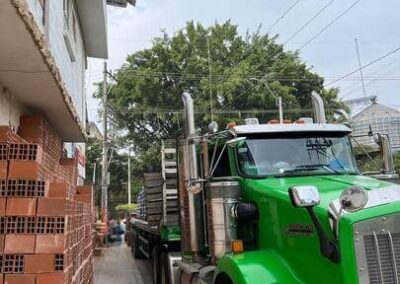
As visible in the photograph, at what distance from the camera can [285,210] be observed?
189 inches

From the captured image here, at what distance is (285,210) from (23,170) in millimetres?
2566

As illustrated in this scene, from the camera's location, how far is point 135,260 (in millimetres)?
18656

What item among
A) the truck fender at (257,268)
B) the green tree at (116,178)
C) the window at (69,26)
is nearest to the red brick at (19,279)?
the truck fender at (257,268)

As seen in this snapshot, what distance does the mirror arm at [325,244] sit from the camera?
13.1 feet

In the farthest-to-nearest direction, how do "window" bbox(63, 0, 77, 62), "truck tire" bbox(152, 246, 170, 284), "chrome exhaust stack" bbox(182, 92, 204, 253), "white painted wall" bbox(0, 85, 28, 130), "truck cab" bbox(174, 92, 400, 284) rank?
1. "window" bbox(63, 0, 77, 62)
2. "truck tire" bbox(152, 246, 170, 284)
3. "white painted wall" bbox(0, 85, 28, 130)
4. "chrome exhaust stack" bbox(182, 92, 204, 253)
5. "truck cab" bbox(174, 92, 400, 284)

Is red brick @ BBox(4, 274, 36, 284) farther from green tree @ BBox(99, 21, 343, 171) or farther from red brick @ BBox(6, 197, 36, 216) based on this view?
green tree @ BBox(99, 21, 343, 171)

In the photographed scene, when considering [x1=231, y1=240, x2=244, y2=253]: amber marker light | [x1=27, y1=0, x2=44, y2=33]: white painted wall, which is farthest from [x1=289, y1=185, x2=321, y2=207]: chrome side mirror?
[x1=27, y1=0, x2=44, y2=33]: white painted wall

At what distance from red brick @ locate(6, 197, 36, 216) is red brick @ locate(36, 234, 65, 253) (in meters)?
0.26

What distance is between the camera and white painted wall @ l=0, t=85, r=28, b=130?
20.8 ft

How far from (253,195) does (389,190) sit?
5.16 feet

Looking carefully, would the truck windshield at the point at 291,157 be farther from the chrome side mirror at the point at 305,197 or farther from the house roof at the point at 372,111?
the house roof at the point at 372,111

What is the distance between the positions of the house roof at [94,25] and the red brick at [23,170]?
9262 mm

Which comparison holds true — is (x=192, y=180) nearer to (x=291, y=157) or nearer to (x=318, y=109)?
(x=291, y=157)

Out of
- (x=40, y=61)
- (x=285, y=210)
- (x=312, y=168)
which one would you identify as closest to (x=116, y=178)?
(x=40, y=61)
